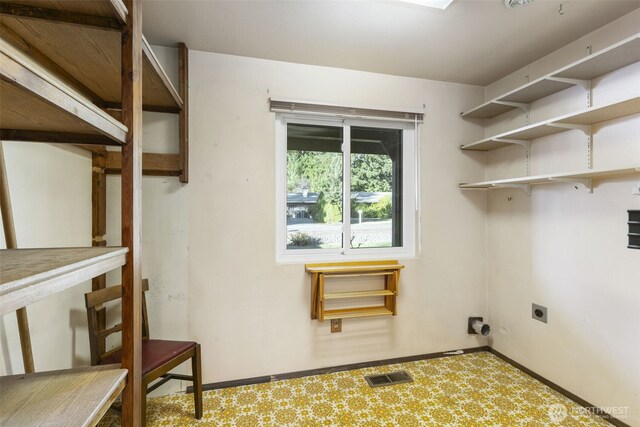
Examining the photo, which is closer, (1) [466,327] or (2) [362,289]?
(2) [362,289]

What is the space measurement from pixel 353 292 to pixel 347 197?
0.76 metres

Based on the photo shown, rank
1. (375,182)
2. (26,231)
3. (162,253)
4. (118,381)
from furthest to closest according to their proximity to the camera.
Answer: (375,182) < (162,253) < (26,231) < (118,381)

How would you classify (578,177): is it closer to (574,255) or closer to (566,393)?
(574,255)

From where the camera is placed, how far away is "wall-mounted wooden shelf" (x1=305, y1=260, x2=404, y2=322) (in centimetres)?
212

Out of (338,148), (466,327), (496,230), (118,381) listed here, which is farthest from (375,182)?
(118,381)

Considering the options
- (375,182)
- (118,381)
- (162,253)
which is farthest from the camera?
(375,182)

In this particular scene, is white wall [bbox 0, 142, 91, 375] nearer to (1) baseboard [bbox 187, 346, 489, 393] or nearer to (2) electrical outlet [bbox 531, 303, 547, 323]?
(1) baseboard [bbox 187, 346, 489, 393]

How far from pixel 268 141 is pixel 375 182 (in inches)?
37.7

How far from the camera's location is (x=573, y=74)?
67.6 inches

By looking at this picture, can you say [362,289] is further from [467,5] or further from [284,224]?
[467,5]

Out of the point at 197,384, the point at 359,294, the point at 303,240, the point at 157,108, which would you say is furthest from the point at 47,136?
the point at 359,294

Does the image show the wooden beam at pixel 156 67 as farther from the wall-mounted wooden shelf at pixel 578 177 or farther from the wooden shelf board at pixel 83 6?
the wall-mounted wooden shelf at pixel 578 177

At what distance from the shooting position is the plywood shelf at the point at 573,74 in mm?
1451

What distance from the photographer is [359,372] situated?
87.8 inches
